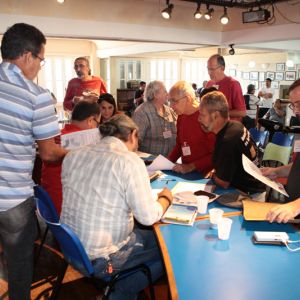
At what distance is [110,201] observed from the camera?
167 centimetres

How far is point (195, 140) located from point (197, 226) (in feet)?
4.00

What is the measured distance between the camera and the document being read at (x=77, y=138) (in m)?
2.49

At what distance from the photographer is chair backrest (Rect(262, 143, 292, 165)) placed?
3.47 metres

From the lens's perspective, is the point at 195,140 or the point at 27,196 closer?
the point at 27,196

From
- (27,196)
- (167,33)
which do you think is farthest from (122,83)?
(27,196)

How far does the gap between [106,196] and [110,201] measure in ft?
0.10

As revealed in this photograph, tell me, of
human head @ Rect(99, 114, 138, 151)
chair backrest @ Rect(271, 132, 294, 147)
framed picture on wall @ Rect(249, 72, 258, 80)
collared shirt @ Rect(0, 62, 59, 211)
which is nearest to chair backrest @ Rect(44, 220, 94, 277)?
collared shirt @ Rect(0, 62, 59, 211)

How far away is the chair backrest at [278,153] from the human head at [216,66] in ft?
3.74

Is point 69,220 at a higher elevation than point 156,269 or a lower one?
higher

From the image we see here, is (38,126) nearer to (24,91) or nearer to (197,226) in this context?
(24,91)

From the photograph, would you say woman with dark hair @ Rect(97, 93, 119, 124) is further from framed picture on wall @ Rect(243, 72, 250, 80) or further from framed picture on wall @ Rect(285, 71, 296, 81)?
framed picture on wall @ Rect(243, 72, 250, 80)

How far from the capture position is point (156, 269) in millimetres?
1882

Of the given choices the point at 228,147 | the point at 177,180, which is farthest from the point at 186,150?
the point at 228,147

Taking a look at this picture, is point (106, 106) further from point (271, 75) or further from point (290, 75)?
point (271, 75)
